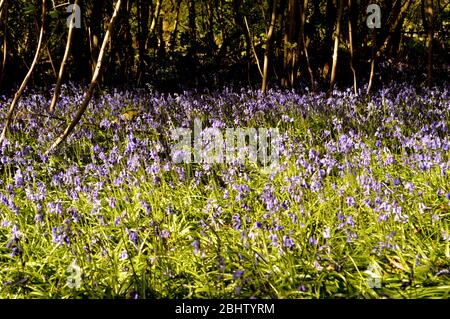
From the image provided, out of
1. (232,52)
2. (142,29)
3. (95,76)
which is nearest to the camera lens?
(95,76)

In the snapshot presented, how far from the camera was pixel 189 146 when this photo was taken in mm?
5500

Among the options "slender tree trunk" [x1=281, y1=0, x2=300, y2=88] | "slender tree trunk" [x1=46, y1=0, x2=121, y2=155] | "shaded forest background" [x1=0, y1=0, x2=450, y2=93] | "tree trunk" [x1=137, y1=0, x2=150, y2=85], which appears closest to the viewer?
"slender tree trunk" [x1=46, y1=0, x2=121, y2=155]

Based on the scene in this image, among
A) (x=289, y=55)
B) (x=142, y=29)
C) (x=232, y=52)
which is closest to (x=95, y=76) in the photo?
(x=289, y=55)

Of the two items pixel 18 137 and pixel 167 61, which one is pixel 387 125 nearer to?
pixel 18 137

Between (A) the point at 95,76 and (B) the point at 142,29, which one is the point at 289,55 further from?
(A) the point at 95,76

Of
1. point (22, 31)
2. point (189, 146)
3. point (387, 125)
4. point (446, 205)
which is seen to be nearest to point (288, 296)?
point (446, 205)

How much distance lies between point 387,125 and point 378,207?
2502 mm

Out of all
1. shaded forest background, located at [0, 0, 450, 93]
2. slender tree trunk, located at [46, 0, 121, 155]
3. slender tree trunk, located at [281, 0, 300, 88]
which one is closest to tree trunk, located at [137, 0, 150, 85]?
shaded forest background, located at [0, 0, 450, 93]

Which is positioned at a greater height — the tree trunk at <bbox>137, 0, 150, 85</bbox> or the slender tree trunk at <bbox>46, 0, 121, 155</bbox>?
the tree trunk at <bbox>137, 0, 150, 85</bbox>

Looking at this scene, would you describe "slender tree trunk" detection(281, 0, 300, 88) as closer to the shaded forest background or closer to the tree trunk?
the shaded forest background

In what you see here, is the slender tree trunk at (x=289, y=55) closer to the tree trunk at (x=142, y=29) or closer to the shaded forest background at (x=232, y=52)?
the shaded forest background at (x=232, y=52)

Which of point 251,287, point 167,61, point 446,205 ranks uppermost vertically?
point 167,61

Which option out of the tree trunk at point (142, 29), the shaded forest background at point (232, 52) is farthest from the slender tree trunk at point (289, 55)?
the tree trunk at point (142, 29)

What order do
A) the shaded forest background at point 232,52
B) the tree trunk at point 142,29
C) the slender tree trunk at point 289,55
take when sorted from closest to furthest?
the slender tree trunk at point 289,55 → the shaded forest background at point 232,52 → the tree trunk at point 142,29
